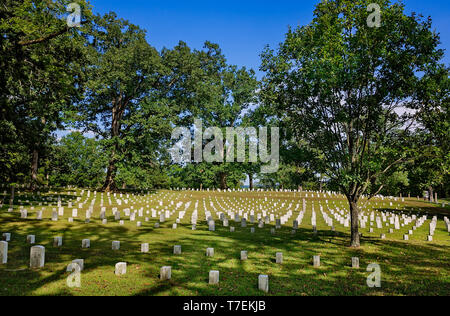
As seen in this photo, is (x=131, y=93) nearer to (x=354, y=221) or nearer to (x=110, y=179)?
(x=110, y=179)

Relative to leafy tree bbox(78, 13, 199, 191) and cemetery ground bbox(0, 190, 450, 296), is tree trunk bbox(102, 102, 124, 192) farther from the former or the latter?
cemetery ground bbox(0, 190, 450, 296)

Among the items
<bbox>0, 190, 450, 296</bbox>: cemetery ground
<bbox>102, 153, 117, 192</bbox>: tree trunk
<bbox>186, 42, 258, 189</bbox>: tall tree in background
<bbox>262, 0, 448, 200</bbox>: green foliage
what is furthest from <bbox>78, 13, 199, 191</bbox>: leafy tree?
<bbox>262, 0, 448, 200</bbox>: green foliage

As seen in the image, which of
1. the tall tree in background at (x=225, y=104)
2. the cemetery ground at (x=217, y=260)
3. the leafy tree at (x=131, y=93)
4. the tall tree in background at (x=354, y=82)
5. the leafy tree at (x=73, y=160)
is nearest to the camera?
the cemetery ground at (x=217, y=260)

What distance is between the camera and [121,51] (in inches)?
1147

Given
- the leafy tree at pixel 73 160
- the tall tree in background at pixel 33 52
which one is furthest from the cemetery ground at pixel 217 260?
the leafy tree at pixel 73 160

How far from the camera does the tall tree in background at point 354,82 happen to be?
9258 millimetres

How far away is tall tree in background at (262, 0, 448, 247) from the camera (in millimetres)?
9258

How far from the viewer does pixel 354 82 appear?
9.75 metres

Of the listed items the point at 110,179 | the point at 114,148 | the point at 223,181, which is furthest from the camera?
the point at 223,181

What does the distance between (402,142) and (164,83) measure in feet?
94.6

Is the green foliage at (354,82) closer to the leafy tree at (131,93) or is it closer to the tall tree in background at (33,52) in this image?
the tall tree in background at (33,52)

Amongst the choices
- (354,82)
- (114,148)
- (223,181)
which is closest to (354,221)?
(354,82)

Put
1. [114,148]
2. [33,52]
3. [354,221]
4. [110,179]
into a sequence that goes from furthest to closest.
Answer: [110,179] < [114,148] < [33,52] < [354,221]
